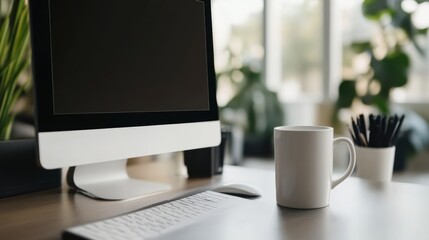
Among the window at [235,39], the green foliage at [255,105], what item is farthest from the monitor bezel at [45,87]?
the window at [235,39]

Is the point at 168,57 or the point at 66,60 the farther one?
the point at 168,57

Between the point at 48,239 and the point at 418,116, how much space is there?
7.41 ft

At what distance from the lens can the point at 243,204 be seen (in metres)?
0.74

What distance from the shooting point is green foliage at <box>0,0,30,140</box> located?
94 cm

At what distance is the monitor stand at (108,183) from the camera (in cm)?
83

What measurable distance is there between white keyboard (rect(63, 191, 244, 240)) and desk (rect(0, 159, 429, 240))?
66 mm

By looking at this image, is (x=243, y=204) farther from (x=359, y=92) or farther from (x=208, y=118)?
(x=359, y=92)

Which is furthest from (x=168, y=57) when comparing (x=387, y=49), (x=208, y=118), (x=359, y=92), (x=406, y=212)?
(x=387, y=49)

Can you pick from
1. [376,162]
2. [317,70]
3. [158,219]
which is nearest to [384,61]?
[317,70]

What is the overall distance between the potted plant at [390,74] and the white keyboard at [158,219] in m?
1.68

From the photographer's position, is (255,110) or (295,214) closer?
(295,214)

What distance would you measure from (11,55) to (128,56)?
14.3 inches

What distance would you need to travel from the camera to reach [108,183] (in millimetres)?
911

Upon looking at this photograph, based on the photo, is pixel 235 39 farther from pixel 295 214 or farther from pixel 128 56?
pixel 295 214
